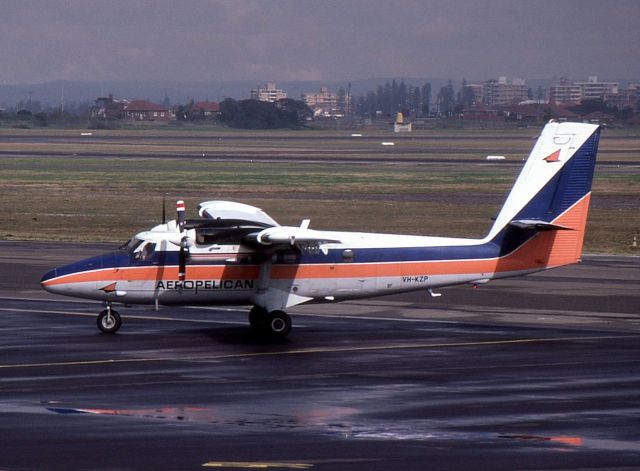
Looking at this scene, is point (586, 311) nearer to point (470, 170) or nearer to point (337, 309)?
point (337, 309)

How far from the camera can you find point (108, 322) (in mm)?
29641

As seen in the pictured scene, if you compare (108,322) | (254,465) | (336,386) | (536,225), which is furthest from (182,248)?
(254,465)

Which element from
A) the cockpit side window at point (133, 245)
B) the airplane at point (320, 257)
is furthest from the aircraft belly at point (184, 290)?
the cockpit side window at point (133, 245)

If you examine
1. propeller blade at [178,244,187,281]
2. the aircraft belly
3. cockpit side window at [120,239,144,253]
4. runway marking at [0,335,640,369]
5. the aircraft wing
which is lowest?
runway marking at [0,335,640,369]

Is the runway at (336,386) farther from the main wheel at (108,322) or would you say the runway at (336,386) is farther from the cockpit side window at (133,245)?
the cockpit side window at (133,245)

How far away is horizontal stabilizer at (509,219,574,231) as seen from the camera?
29.9 meters

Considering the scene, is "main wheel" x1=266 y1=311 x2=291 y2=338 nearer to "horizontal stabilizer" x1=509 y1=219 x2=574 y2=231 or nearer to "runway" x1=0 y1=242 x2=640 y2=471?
"runway" x1=0 y1=242 x2=640 y2=471

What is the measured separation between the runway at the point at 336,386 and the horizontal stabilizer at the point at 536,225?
2.58m

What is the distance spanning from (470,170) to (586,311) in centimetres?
7322

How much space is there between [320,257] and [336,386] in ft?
24.0

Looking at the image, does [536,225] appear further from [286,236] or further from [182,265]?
[182,265]

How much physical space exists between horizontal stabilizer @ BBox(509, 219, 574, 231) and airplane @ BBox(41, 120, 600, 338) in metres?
0.02

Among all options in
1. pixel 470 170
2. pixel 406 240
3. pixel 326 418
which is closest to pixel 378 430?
pixel 326 418

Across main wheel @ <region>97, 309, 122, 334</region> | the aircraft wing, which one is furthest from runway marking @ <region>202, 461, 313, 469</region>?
main wheel @ <region>97, 309, 122, 334</region>
